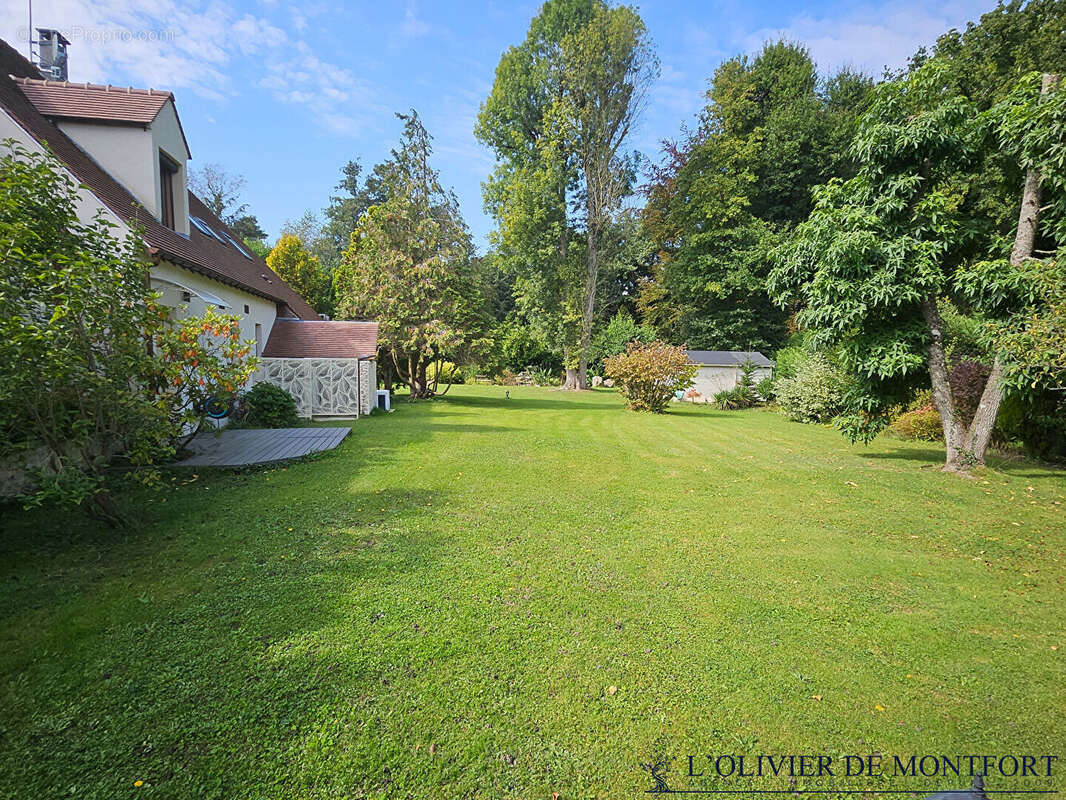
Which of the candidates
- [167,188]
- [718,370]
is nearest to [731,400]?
[718,370]

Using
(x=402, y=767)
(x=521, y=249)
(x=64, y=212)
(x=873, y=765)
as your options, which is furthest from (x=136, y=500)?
(x=521, y=249)

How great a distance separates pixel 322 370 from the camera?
49.6 feet

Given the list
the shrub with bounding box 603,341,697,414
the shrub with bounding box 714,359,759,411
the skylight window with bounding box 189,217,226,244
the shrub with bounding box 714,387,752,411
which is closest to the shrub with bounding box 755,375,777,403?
the shrub with bounding box 714,359,759,411

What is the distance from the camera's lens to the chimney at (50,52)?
13.1m

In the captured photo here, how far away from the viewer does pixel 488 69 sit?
31984mm

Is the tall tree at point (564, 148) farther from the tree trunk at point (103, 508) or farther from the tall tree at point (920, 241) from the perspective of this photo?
the tree trunk at point (103, 508)

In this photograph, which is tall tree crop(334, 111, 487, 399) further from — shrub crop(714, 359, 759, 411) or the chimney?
shrub crop(714, 359, 759, 411)

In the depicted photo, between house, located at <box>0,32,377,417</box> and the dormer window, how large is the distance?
0.02 meters

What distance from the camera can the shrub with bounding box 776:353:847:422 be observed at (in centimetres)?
1647

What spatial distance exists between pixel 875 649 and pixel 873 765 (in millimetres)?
1210

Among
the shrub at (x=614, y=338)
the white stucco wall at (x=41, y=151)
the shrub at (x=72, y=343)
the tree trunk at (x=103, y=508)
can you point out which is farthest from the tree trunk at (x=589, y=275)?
the tree trunk at (x=103, y=508)

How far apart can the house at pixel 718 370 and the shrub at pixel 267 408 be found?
781 inches

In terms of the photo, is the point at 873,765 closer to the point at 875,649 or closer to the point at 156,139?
the point at 875,649

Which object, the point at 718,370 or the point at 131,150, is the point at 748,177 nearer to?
the point at 718,370
